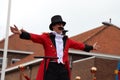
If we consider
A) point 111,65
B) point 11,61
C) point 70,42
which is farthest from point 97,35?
point 70,42

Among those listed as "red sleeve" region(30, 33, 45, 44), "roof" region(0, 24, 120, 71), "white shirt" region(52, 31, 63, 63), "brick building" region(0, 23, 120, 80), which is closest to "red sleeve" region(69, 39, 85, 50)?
"white shirt" region(52, 31, 63, 63)

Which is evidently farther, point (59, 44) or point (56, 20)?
point (59, 44)

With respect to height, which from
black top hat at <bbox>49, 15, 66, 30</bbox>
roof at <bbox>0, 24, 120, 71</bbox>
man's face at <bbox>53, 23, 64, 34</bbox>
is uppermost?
roof at <bbox>0, 24, 120, 71</bbox>

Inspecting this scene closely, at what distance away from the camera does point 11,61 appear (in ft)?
128

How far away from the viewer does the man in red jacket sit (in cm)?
643

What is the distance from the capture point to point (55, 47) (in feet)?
22.0

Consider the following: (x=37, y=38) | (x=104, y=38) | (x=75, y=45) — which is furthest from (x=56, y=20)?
(x=104, y=38)

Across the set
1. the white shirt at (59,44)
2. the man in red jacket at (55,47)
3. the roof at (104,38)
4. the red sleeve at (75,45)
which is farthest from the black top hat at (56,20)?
the roof at (104,38)

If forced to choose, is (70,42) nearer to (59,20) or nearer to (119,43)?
(59,20)

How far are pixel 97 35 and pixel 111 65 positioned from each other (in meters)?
9.85

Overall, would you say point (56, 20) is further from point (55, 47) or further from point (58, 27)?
point (55, 47)

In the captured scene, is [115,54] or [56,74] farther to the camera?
[115,54]

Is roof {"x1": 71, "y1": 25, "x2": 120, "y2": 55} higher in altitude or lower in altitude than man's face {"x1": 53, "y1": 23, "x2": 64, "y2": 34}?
higher

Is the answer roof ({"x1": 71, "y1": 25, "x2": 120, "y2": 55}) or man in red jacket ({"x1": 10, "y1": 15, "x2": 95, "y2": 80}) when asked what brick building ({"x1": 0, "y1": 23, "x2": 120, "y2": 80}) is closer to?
roof ({"x1": 71, "y1": 25, "x2": 120, "y2": 55})
